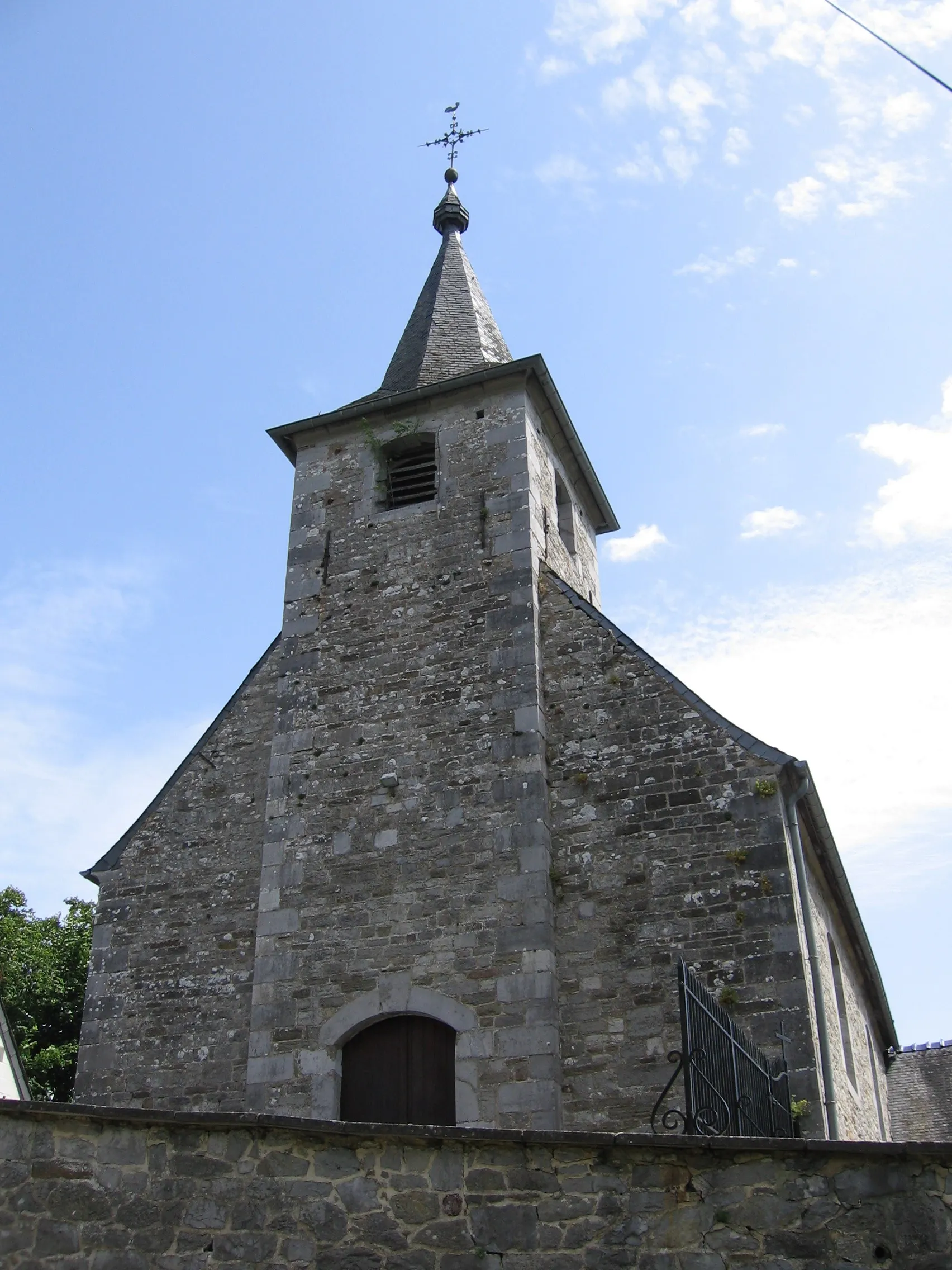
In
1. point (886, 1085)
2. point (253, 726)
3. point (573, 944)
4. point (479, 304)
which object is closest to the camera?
point (573, 944)

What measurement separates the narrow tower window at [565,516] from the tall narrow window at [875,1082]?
7.26m

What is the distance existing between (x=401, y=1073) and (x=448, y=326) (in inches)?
359

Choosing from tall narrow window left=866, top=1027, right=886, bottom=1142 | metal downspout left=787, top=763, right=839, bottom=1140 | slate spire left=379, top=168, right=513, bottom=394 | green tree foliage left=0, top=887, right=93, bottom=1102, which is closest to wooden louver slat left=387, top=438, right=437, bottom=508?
slate spire left=379, top=168, right=513, bottom=394

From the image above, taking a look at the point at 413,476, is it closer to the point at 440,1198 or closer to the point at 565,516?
the point at 565,516

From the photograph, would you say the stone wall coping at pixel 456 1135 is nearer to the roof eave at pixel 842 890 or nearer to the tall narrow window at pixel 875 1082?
the roof eave at pixel 842 890

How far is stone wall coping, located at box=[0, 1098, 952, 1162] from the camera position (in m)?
5.01

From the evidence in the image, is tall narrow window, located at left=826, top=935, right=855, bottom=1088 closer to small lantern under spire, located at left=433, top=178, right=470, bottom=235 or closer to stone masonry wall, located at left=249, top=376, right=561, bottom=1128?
stone masonry wall, located at left=249, top=376, right=561, bottom=1128

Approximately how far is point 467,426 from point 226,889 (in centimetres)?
548

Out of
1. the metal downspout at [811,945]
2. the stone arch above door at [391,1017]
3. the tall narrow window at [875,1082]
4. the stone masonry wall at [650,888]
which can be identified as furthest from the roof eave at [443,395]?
the tall narrow window at [875,1082]

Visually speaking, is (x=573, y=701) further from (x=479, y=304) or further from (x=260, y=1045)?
(x=479, y=304)

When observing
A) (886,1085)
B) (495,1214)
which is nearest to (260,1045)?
(495,1214)

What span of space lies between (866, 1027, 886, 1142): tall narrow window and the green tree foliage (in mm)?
11694

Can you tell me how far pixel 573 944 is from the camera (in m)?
9.89

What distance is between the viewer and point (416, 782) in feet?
36.1
